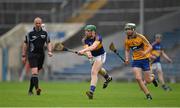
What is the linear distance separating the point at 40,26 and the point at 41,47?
2.26 ft

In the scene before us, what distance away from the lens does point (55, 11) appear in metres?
45.9

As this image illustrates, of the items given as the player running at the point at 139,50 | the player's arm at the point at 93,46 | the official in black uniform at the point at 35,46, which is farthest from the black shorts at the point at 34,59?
the player running at the point at 139,50

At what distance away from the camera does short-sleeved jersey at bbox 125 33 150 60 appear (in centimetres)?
2133

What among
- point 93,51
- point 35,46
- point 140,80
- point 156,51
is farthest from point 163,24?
point 140,80

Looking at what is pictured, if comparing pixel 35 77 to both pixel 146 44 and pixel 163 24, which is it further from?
pixel 163 24

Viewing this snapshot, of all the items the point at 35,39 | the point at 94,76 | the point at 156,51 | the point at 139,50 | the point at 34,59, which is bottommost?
the point at 94,76

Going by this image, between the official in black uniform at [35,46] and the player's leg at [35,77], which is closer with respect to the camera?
the player's leg at [35,77]

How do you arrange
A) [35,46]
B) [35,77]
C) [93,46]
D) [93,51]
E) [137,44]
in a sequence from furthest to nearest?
[35,46] < [35,77] < [93,51] < [137,44] < [93,46]

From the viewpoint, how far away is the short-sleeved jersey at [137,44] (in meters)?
21.3

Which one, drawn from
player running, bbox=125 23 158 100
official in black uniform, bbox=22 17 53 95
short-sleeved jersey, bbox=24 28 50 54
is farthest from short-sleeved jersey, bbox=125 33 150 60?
short-sleeved jersey, bbox=24 28 50 54

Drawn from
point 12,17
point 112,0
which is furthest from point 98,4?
point 12,17

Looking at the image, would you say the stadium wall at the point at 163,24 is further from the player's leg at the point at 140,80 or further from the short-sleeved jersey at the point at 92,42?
the player's leg at the point at 140,80

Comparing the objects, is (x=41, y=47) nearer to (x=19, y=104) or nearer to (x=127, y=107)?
(x=19, y=104)

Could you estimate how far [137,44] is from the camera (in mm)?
21469
